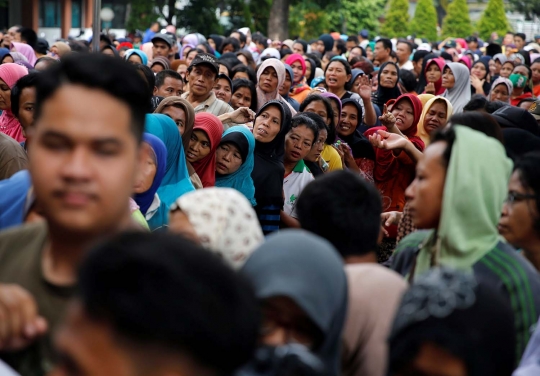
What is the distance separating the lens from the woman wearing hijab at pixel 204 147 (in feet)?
20.6

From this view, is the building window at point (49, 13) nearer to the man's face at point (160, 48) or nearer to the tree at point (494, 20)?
the tree at point (494, 20)

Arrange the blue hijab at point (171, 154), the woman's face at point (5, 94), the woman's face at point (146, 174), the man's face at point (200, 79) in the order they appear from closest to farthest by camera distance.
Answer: the woman's face at point (146, 174) → the blue hijab at point (171, 154) → the woman's face at point (5, 94) → the man's face at point (200, 79)

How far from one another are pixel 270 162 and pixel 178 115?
0.77 meters

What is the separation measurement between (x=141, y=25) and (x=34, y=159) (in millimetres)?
29246

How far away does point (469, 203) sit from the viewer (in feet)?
9.58

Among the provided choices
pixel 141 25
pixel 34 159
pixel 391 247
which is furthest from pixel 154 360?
pixel 141 25

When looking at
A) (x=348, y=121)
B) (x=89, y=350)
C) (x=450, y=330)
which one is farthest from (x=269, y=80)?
(x=89, y=350)

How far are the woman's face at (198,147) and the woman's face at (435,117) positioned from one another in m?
2.18

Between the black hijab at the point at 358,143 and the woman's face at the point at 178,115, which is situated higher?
the woman's face at the point at 178,115

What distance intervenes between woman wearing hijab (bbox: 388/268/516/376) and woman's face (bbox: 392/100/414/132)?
561 cm

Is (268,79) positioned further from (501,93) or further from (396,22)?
(396,22)

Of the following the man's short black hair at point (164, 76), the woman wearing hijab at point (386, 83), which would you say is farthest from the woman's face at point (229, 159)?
the woman wearing hijab at point (386, 83)

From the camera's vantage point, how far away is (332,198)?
9.84 feet

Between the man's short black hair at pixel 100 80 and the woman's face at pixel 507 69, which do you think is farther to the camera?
the woman's face at pixel 507 69
